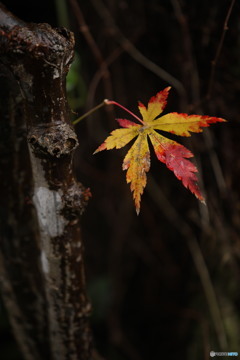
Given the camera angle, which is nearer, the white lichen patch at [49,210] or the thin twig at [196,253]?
the white lichen patch at [49,210]

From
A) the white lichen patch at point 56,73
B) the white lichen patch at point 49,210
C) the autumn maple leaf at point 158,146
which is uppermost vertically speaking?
the white lichen patch at point 56,73

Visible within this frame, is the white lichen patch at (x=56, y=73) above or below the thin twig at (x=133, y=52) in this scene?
below

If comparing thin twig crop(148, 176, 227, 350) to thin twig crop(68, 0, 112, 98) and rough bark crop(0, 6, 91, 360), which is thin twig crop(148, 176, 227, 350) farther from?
rough bark crop(0, 6, 91, 360)

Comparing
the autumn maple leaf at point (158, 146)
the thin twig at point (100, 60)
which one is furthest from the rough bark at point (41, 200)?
the thin twig at point (100, 60)

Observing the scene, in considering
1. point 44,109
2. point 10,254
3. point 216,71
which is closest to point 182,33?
point 216,71

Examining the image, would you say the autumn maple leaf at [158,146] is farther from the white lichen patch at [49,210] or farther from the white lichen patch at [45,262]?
the white lichen patch at [45,262]

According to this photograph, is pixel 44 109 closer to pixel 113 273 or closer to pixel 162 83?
pixel 162 83

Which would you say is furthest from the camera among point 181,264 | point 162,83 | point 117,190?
A: point 117,190
